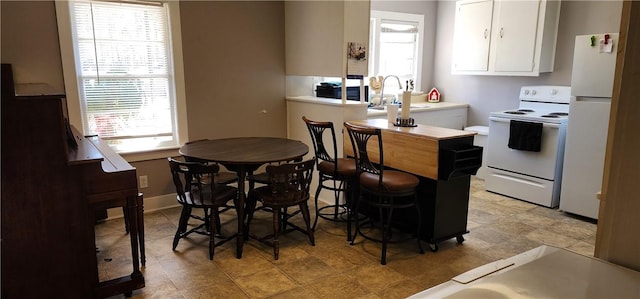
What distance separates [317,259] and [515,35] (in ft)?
11.4

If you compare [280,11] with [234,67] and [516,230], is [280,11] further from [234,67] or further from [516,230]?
[516,230]

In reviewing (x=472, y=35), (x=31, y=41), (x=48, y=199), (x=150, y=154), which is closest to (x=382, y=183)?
(x=48, y=199)

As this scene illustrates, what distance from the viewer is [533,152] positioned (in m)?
4.22

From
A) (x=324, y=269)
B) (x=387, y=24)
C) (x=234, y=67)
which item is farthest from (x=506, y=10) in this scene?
(x=324, y=269)

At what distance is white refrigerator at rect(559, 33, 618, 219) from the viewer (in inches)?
143

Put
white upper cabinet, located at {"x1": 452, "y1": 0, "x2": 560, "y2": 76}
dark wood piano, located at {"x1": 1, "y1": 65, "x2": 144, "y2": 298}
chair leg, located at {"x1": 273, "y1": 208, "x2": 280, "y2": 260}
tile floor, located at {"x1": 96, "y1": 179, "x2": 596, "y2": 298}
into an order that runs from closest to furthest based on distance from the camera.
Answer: dark wood piano, located at {"x1": 1, "y1": 65, "x2": 144, "y2": 298}
tile floor, located at {"x1": 96, "y1": 179, "x2": 596, "y2": 298}
chair leg, located at {"x1": 273, "y1": 208, "x2": 280, "y2": 260}
white upper cabinet, located at {"x1": 452, "y1": 0, "x2": 560, "y2": 76}

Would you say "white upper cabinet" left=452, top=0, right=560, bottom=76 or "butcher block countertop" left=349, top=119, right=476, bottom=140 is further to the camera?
"white upper cabinet" left=452, top=0, right=560, bottom=76

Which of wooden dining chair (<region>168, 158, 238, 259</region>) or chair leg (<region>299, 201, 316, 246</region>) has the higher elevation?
→ wooden dining chair (<region>168, 158, 238, 259</region>)

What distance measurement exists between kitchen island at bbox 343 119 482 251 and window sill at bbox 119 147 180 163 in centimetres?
205

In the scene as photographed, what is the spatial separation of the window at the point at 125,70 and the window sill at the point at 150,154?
5 cm

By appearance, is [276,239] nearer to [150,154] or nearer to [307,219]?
[307,219]

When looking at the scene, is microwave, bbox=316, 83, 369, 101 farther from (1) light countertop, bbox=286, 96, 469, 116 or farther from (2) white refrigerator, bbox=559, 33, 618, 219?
(2) white refrigerator, bbox=559, 33, 618, 219

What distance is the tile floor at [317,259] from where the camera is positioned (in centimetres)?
265

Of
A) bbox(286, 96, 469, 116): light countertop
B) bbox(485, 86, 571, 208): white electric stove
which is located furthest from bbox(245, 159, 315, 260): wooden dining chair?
bbox(485, 86, 571, 208): white electric stove
